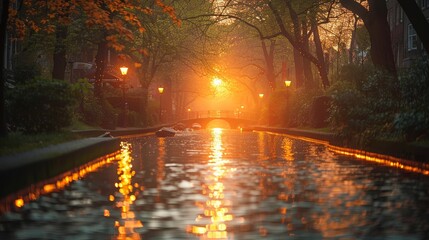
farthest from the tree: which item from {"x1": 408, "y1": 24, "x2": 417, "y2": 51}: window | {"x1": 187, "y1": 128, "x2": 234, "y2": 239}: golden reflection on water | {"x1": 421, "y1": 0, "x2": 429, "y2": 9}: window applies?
{"x1": 408, "y1": 24, "x2": 417, "y2": 51}: window

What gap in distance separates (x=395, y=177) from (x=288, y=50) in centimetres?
6910

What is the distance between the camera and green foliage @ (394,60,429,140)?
19656mm

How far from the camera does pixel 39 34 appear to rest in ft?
125

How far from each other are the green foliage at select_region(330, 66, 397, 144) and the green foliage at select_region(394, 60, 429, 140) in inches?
40.8

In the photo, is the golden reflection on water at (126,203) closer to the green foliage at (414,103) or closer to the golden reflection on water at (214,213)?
the golden reflection on water at (214,213)

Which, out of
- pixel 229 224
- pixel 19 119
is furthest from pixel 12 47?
pixel 229 224

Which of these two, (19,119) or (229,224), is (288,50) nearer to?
(19,119)

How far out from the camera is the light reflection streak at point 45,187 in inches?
437

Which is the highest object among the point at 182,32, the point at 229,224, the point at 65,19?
the point at 182,32

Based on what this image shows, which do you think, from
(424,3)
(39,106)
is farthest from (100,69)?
(424,3)

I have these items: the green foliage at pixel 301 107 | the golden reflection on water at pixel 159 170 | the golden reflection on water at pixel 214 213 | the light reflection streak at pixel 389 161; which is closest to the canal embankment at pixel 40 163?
the golden reflection on water at pixel 159 170

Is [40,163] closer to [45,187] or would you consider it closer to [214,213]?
Result: [45,187]

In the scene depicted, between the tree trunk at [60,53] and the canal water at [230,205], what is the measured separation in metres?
21.9

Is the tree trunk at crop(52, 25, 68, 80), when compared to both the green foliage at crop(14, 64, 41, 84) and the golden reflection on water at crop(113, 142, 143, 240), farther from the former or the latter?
the golden reflection on water at crop(113, 142, 143, 240)
